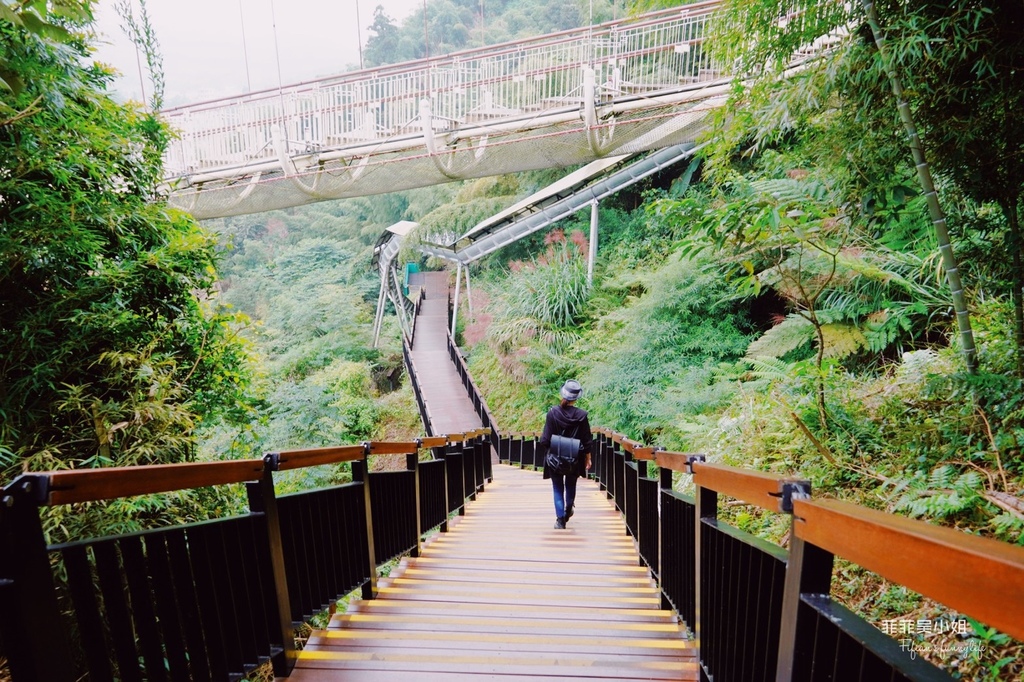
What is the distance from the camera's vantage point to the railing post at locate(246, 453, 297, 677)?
84.9 inches

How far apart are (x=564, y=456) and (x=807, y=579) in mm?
4090

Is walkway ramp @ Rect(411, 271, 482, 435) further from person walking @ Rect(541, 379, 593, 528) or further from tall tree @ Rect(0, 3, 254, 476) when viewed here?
tall tree @ Rect(0, 3, 254, 476)

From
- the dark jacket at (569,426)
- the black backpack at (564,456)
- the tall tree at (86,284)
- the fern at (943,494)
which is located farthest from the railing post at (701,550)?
the tall tree at (86,284)

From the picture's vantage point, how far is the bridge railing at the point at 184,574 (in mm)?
1228

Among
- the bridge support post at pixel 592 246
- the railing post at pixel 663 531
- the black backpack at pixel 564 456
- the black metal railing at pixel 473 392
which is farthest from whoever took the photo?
the bridge support post at pixel 592 246

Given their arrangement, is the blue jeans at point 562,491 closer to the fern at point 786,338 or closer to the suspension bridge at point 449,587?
the suspension bridge at point 449,587

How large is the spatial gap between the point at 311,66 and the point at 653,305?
2359 inches

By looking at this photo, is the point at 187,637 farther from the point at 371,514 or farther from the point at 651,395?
the point at 651,395

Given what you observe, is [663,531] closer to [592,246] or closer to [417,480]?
[417,480]

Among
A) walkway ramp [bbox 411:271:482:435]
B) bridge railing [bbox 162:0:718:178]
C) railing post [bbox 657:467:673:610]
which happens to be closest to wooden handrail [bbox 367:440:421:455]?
railing post [bbox 657:467:673:610]

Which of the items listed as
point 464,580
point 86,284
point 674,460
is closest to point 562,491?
point 464,580

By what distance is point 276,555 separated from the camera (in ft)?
7.32

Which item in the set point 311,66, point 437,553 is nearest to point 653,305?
point 437,553

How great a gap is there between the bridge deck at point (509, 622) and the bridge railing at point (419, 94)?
26.7 feet
